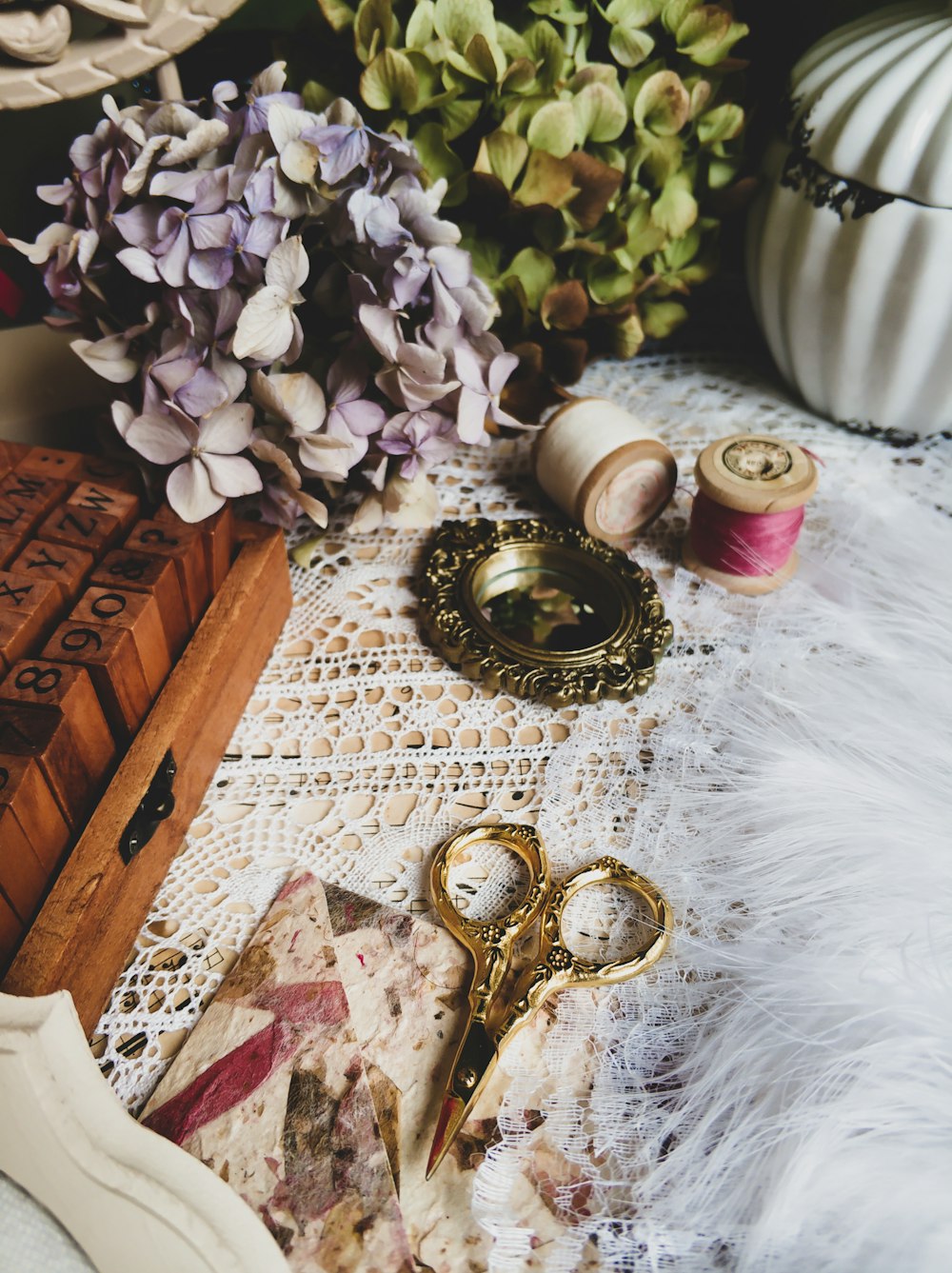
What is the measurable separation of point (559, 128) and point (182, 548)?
1.49 feet

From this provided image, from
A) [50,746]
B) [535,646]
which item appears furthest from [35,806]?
[535,646]

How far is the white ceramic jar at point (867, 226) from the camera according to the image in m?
0.79

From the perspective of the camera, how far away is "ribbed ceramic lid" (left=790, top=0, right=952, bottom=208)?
0.78 metres

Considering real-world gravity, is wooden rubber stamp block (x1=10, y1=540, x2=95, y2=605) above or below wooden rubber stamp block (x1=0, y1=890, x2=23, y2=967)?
above

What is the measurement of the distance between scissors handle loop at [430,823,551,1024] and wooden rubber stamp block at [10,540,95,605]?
0.28m

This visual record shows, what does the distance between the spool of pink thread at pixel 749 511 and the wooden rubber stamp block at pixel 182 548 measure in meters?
0.38

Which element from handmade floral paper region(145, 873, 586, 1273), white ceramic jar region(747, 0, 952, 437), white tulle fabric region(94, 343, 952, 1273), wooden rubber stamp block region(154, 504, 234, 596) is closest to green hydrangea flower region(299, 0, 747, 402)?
white ceramic jar region(747, 0, 952, 437)

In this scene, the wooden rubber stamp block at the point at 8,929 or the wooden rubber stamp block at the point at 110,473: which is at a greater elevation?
the wooden rubber stamp block at the point at 110,473

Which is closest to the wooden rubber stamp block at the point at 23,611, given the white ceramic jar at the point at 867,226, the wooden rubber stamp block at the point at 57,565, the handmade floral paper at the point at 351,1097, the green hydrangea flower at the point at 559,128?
the wooden rubber stamp block at the point at 57,565

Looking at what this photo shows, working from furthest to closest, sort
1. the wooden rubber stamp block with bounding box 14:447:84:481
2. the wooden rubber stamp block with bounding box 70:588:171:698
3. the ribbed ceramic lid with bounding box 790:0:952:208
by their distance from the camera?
the ribbed ceramic lid with bounding box 790:0:952:208 < the wooden rubber stamp block with bounding box 14:447:84:481 < the wooden rubber stamp block with bounding box 70:588:171:698

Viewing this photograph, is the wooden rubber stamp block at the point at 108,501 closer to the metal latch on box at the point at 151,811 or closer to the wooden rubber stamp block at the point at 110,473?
the wooden rubber stamp block at the point at 110,473

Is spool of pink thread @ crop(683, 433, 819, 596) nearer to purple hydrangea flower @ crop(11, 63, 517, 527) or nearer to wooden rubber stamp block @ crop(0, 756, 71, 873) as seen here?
purple hydrangea flower @ crop(11, 63, 517, 527)

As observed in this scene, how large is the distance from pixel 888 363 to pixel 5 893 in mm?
820

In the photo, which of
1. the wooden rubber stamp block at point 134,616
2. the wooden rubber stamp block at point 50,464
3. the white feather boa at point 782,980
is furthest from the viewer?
the wooden rubber stamp block at point 50,464
